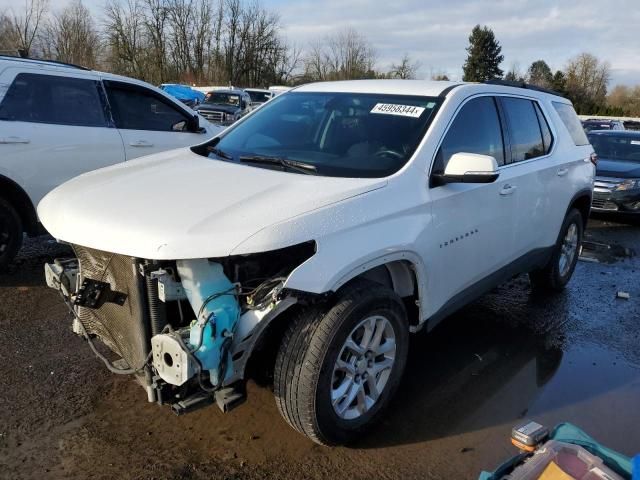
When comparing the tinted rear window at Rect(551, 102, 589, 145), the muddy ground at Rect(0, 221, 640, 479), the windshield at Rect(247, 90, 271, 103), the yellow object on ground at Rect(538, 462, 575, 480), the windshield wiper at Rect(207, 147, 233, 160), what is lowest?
the muddy ground at Rect(0, 221, 640, 479)

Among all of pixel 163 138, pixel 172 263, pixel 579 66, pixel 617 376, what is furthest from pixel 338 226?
pixel 579 66

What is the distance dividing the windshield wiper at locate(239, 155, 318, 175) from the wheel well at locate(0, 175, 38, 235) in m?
2.88

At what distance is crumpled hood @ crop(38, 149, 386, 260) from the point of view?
2.43 m

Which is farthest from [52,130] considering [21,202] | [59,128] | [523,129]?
[523,129]

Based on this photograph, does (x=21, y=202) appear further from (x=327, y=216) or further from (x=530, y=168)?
(x=530, y=168)

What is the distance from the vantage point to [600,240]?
27.6 feet

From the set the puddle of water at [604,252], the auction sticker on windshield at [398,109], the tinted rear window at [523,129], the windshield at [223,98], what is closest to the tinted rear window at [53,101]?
the auction sticker on windshield at [398,109]

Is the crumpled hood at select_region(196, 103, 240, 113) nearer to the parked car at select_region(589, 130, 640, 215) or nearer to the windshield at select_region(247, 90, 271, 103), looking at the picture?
the windshield at select_region(247, 90, 271, 103)

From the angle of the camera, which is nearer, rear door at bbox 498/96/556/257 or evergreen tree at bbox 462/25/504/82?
rear door at bbox 498/96/556/257

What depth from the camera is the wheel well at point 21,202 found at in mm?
5297

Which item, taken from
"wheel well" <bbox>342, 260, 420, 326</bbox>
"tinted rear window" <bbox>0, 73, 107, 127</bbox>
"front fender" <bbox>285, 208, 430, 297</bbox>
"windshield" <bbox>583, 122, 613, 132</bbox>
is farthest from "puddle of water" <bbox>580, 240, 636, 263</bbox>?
"windshield" <bbox>583, 122, 613, 132</bbox>

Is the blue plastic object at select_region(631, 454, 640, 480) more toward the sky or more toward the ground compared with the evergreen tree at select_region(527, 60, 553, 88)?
more toward the ground

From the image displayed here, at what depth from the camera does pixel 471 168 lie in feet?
10.5

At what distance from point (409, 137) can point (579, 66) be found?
6742cm
